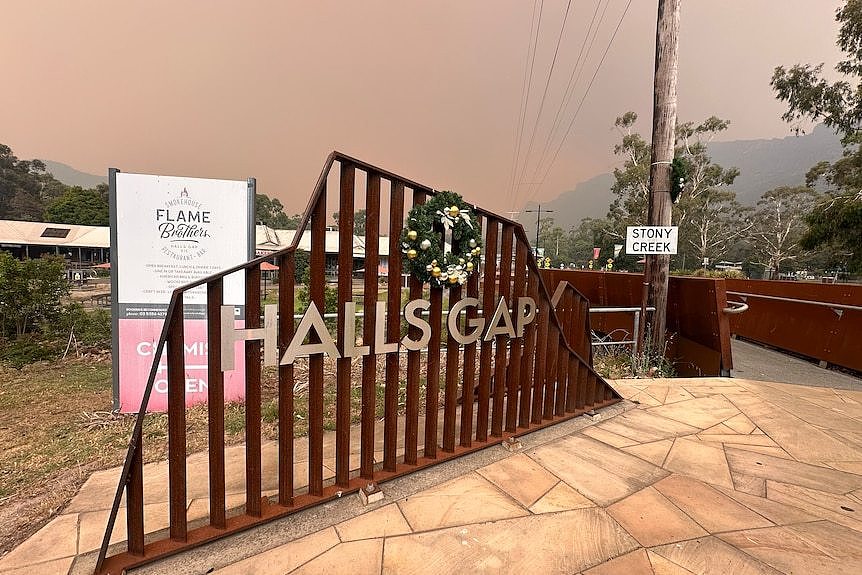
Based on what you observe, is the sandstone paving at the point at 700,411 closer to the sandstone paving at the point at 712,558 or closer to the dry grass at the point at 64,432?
the sandstone paving at the point at 712,558

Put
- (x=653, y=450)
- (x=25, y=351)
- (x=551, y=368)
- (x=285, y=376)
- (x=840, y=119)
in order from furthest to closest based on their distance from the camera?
(x=840, y=119), (x=25, y=351), (x=551, y=368), (x=653, y=450), (x=285, y=376)

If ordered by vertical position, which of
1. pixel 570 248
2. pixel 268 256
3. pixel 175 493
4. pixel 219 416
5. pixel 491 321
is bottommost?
pixel 175 493

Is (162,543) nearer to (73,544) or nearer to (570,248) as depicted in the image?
(73,544)

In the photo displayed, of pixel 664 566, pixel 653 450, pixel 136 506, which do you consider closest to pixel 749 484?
pixel 653 450

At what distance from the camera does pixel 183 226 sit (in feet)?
12.3

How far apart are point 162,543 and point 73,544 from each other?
1.47ft

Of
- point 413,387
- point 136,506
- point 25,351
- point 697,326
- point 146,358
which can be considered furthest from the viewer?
point 697,326

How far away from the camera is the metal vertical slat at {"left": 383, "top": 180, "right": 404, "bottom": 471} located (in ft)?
7.60

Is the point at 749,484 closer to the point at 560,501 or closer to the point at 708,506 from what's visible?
the point at 708,506

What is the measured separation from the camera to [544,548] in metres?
1.85

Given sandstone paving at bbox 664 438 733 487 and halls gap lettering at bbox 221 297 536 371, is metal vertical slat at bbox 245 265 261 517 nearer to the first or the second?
halls gap lettering at bbox 221 297 536 371

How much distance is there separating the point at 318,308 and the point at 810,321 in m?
7.36

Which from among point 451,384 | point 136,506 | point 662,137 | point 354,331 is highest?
point 662,137

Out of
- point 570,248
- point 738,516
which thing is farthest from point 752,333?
point 570,248
